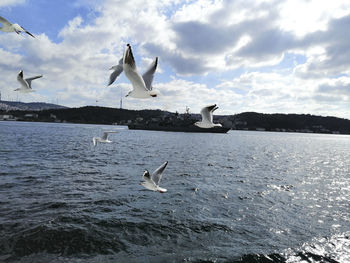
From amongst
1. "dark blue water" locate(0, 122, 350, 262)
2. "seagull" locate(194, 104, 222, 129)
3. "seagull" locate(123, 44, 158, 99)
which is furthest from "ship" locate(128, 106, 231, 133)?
"seagull" locate(123, 44, 158, 99)

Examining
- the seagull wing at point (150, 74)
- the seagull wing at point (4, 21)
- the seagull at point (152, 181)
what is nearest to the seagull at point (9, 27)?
the seagull wing at point (4, 21)

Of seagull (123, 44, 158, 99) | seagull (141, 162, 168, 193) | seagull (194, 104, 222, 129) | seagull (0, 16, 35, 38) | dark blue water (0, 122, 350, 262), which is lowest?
dark blue water (0, 122, 350, 262)

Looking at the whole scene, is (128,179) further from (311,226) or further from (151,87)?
(151,87)

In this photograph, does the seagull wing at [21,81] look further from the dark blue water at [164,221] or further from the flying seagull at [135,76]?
the dark blue water at [164,221]

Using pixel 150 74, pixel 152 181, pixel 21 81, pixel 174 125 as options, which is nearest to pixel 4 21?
pixel 21 81

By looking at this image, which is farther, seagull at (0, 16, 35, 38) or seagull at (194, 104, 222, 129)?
seagull at (194, 104, 222, 129)

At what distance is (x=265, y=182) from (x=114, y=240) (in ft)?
49.6

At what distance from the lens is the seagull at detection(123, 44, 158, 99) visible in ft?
13.7

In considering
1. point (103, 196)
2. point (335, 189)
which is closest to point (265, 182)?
point (335, 189)

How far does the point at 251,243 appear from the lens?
29.4ft

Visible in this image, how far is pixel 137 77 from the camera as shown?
4.76 metres

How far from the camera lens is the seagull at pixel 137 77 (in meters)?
4.17

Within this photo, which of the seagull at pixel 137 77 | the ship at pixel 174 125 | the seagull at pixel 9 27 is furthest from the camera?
the ship at pixel 174 125

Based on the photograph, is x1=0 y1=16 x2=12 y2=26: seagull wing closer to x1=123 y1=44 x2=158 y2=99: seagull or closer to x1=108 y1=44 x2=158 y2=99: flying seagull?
x1=108 y1=44 x2=158 y2=99: flying seagull
